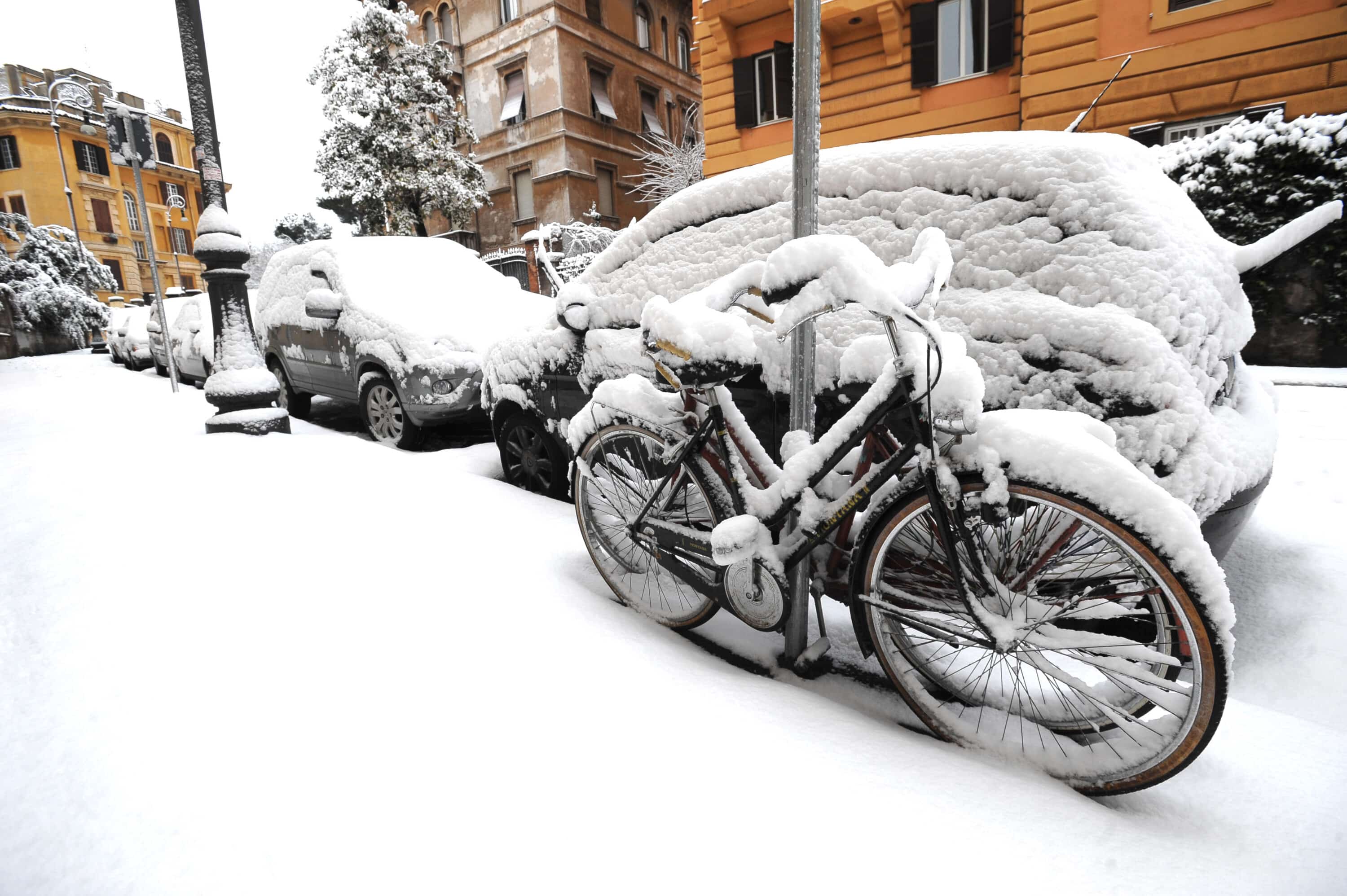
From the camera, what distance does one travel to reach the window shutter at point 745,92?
12.7 metres

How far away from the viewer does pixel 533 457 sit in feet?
12.9

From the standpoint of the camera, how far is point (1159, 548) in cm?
133

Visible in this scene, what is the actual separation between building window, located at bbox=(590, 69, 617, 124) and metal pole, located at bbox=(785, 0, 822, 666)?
23444 millimetres

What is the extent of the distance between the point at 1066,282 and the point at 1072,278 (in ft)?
0.06

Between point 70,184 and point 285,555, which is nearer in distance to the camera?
point 285,555

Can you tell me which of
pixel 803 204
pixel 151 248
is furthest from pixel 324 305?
pixel 151 248

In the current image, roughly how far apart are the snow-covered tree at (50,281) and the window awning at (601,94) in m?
20.3

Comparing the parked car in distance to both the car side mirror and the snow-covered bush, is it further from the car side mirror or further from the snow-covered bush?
the snow-covered bush

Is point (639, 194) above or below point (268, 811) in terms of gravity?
above

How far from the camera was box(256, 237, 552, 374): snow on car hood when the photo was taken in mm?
5031

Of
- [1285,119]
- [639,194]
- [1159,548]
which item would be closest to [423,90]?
[639,194]

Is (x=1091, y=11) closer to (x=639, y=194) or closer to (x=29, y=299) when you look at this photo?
(x=639, y=194)

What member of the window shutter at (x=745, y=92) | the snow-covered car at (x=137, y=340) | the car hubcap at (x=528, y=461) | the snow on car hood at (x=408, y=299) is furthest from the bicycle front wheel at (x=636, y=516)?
the snow-covered car at (x=137, y=340)

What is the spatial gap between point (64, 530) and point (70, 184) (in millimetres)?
51152
